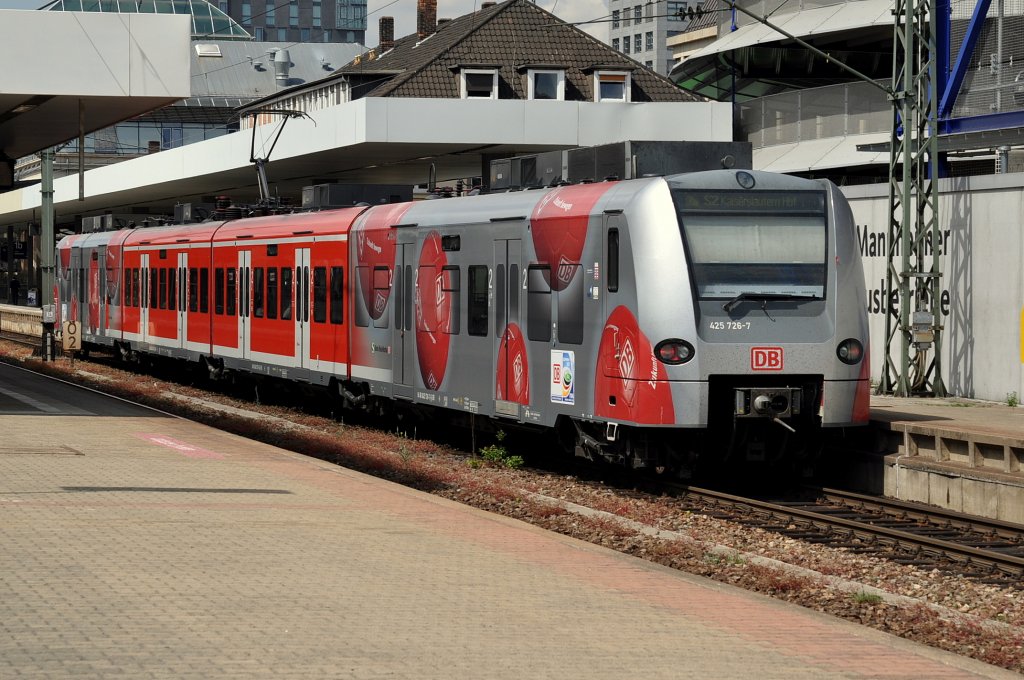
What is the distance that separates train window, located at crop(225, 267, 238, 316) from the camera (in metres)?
25.4

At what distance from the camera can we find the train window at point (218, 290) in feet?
85.9

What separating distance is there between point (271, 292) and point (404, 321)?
5403 millimetres

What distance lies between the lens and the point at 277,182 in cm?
4956

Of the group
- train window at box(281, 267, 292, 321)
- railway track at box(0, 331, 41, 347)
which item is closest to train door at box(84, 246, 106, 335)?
railway track at box(0, 331, 41, 347)

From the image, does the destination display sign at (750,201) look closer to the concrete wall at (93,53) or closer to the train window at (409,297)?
the train window at (409,297)

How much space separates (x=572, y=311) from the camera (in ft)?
49.2

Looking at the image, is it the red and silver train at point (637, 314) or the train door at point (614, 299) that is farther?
the train door at point (614, 299)

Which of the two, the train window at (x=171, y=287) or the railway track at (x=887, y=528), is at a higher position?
the train window at (x=171, y=287)

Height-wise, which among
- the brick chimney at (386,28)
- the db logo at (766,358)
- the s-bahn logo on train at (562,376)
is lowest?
the s-bahn logo on train at (562,376)

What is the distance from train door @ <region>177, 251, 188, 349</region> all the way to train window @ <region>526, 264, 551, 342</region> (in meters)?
13.8

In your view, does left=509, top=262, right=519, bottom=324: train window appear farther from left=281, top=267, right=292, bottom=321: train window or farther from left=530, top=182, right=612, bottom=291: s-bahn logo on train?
left=281, top=267, right=292, bottom=321: train window

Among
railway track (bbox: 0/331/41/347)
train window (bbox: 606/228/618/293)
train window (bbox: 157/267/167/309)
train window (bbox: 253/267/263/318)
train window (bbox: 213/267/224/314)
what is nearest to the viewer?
train window (bbox: 606/228/618/293)

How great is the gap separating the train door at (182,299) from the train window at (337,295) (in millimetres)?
7857

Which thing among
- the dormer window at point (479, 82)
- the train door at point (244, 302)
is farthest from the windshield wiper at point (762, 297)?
the dormer window at point (479, 82)
